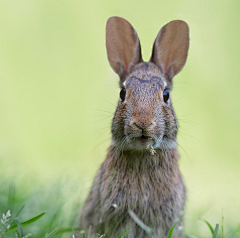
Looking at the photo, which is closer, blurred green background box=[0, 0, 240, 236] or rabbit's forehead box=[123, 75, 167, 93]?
rabbit's forehead box=[123, 75, 167, 93]

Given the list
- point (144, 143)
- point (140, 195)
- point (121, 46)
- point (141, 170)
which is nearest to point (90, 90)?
point (121, 46)

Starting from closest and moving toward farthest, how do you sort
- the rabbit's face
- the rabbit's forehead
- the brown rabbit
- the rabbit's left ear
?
the rabbit's face < the brown rabbit < the rabbit's forehead < the rabbit's left ear

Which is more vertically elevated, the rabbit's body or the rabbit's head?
the rabbit's head

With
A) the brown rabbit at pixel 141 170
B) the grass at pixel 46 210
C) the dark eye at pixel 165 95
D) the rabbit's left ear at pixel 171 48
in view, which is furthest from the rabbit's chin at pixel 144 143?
the rabbit's left ear at pixel 171 48

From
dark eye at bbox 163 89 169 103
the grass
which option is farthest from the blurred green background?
dark eye at bbox 163 89 169 103

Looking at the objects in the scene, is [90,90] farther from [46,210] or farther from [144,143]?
[144,143]

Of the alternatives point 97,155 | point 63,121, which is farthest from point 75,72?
point 97,155

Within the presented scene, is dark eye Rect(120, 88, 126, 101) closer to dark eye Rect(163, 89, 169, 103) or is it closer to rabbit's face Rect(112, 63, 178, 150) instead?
rabbit's face Rect(112, 63, 178, 150)
